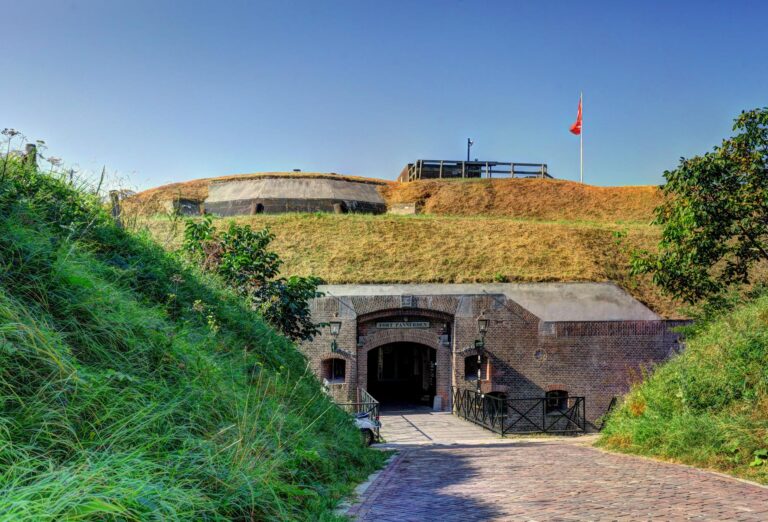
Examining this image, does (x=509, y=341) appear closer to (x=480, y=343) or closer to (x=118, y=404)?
(x=480, y=343)

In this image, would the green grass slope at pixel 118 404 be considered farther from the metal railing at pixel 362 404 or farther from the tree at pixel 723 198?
the tree at pixel 723 198

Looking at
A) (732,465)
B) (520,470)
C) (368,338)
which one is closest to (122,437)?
(520,470)

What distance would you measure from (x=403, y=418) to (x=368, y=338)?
10.6ft

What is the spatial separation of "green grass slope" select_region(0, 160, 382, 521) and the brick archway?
13.6 metres

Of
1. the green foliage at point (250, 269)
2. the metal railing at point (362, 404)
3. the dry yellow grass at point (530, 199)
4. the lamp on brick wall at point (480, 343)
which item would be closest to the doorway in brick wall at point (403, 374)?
the lamp on brick wall at point (480, 343)

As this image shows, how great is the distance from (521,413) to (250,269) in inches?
436

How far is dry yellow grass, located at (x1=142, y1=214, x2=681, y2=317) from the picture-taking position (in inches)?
978

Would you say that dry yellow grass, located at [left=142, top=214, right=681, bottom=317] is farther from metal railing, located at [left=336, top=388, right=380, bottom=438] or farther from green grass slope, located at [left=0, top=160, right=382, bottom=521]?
green grass slope, located at [left=0, top=160, right=382, bottom=521]

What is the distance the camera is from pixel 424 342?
22.7m

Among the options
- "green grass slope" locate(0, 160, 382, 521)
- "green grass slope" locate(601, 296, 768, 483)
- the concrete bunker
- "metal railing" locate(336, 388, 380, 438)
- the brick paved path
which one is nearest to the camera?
"green grass slope" locate(0, 160, 382, 521)

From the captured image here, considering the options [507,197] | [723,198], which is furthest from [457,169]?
[723,198]

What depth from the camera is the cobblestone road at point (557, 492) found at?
6055 mm

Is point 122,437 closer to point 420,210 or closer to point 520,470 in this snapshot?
point 520,470

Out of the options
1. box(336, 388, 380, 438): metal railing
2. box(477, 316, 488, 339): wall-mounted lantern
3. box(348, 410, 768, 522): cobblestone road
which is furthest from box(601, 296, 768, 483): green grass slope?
box(477, 316, 488, 339): wall-mounted lantern
